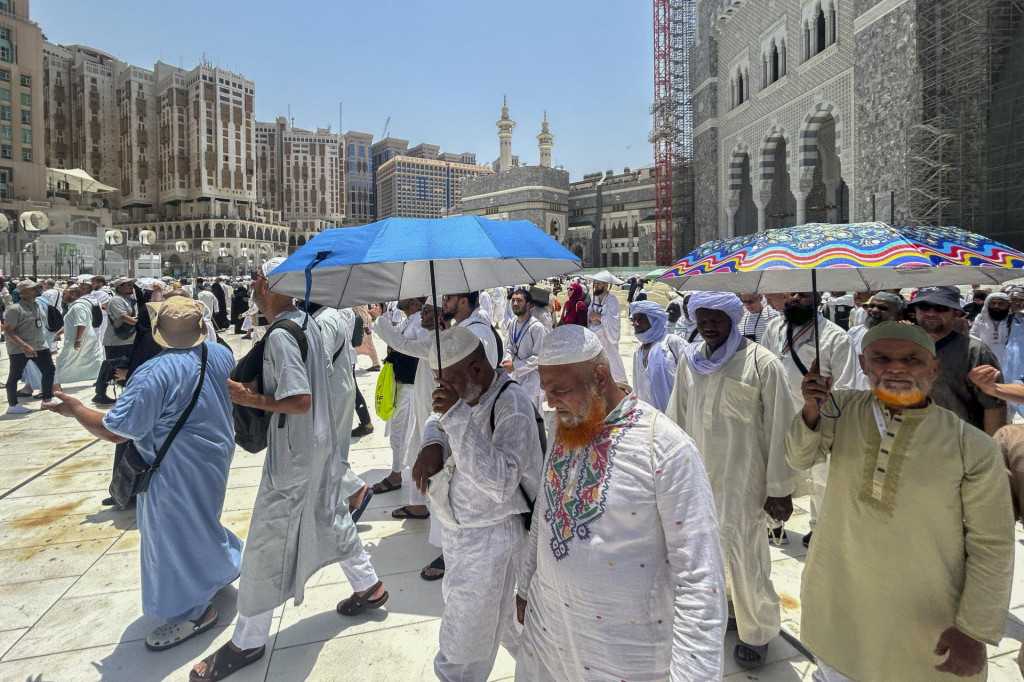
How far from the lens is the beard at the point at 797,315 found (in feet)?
10.8

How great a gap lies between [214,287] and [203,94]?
1917 inches

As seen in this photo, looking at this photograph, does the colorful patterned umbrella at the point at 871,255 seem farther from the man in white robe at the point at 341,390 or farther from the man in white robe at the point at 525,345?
the man in white robe at the point at 525,345

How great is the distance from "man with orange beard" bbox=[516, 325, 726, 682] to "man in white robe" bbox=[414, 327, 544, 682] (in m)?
0.19

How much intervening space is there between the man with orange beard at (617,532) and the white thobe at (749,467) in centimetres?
94

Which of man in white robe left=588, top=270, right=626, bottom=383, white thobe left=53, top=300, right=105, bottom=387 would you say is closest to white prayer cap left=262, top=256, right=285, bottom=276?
man in white robe left=588, top=270, right=626, bottom=383

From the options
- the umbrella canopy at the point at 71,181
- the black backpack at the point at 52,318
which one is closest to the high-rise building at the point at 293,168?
the umbrella canopy at the point at 71,181

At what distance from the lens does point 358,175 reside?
9631 cm

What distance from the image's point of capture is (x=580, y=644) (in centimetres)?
134

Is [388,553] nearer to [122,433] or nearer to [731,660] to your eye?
[122,433]

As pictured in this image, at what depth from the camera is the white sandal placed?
2.26 m

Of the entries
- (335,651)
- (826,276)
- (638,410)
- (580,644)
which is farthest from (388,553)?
(826,276)

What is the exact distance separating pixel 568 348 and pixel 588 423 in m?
0.19

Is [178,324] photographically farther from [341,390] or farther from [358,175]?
[358,175]

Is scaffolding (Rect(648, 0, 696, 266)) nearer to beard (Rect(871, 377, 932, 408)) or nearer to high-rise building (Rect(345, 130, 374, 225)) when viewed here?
beard (Rect(871, 377, 932, 408))
